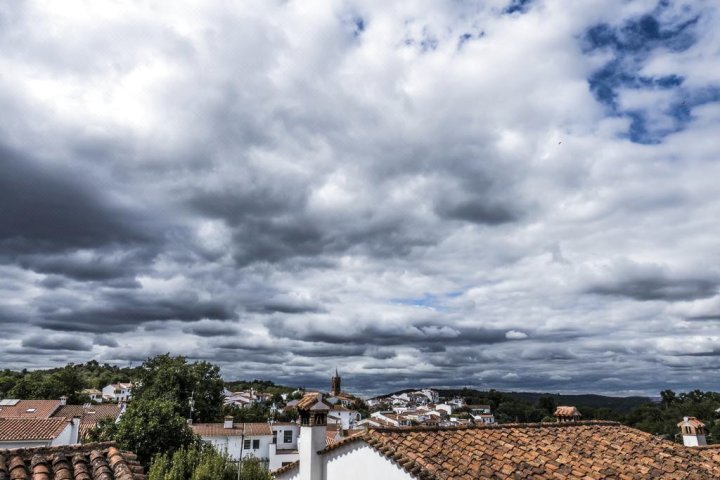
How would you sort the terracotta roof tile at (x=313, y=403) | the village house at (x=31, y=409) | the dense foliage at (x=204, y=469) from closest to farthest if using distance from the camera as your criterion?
1. the terracotta roof tile at (x=313, y=403)
2. the dense foliage at (x=204, y=469)
3. the village house at (x=31, y=409)

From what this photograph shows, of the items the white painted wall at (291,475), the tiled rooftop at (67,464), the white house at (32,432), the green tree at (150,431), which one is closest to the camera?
→ the tiled rooftop at (67,464)

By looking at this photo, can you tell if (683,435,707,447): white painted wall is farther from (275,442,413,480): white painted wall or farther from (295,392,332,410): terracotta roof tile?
(295,392,332,410): terracotta roof tile

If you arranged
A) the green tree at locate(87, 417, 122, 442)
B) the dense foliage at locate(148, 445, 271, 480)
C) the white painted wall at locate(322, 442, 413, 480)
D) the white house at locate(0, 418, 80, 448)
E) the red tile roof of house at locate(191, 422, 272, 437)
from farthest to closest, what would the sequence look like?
the red tile roof of house at locate(191, 422, 272, 437), the white house at locate(0, 418, 80, 448), the green tree at locate(87, 417, 122, 442), the dense foliage at locate(148, 445, 271, 480), the white painted wall at locate(322, 442, 413, 480)

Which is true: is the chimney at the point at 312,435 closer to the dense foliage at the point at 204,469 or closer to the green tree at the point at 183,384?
the dense foliage at the point at 204,469

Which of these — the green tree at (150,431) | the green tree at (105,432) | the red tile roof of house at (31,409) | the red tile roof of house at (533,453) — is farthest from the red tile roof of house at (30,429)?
the red tile roof of house at (533,453)

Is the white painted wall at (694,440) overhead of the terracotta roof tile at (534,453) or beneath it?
beneath

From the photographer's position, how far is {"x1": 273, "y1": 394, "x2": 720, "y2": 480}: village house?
48.8 feet

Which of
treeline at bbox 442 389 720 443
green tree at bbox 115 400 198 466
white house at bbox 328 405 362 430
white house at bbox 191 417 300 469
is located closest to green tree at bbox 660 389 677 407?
treeline at bbox 442 389 720 443

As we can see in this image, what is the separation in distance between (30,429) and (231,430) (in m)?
21.4

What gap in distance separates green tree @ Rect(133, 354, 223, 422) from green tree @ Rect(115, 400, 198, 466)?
22242 mm

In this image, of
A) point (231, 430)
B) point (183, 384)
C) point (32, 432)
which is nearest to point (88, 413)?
point (183, 384)

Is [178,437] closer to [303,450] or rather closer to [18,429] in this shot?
[18,429]

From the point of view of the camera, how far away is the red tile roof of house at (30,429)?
124ft

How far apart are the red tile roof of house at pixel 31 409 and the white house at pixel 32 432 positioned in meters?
26.1
